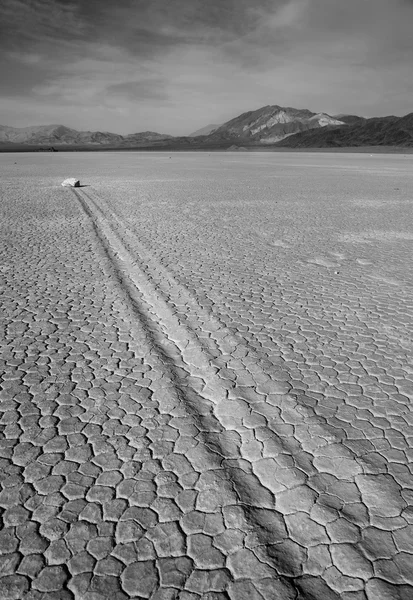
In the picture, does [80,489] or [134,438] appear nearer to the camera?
[80,489]

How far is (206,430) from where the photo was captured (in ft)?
10.4

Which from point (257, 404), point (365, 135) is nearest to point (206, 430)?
point (257, 404)

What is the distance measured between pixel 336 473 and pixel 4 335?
11.0 ft

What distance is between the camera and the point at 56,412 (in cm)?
331

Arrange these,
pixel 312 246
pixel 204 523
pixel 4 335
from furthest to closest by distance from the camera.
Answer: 1. pixel 312 246
2. pixel 4 335
3. pixel 204 523

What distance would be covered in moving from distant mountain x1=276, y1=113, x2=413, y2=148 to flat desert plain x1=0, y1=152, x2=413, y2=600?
145 metres

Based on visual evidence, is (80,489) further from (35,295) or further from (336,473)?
(35,295)

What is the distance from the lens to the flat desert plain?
2168 mm

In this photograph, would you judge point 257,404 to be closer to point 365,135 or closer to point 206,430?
point 206,430

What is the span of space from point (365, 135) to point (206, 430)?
555 feet

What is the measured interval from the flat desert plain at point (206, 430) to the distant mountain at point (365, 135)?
476ft

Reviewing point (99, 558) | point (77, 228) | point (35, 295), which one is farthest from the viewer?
point (77, 228)

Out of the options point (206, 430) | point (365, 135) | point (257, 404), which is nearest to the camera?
point (206, 430)

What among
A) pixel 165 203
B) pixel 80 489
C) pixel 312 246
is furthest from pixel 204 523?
pixel 165 203
